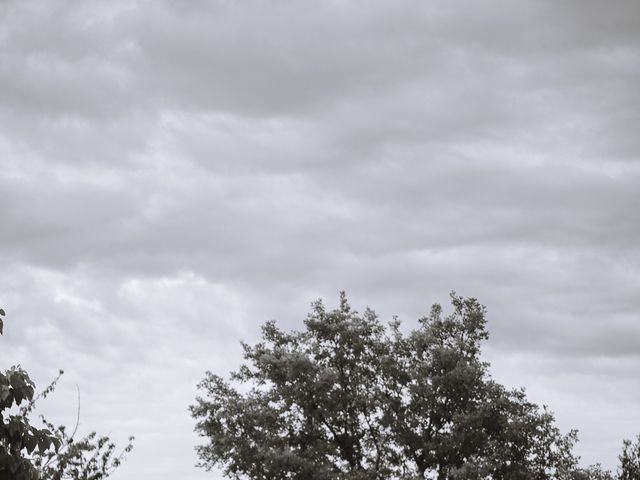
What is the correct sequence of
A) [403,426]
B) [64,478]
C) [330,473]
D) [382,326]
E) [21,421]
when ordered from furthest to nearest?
[382,326] → [403,426] → [330,473] → [64,478] → [21,421]

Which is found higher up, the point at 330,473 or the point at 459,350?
the point at 459,350

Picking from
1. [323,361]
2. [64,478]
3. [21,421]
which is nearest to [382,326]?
[323,361]

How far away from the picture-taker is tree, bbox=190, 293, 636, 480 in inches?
1786

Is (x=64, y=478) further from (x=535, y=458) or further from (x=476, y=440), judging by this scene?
(x=535, y=458)

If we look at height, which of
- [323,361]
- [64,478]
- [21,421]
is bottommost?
[21,421]

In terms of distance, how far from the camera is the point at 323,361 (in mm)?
49375

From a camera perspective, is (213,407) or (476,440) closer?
(476,440)

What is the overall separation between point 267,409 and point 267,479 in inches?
150

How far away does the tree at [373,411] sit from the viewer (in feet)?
149

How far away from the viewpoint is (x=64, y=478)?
3834 cm

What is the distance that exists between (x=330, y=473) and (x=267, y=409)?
529 cm

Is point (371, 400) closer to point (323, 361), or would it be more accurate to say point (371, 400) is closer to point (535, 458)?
point (323, 361)

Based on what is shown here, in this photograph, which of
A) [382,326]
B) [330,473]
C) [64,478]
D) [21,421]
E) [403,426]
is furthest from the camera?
[382,326]

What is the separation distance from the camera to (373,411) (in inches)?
1913
